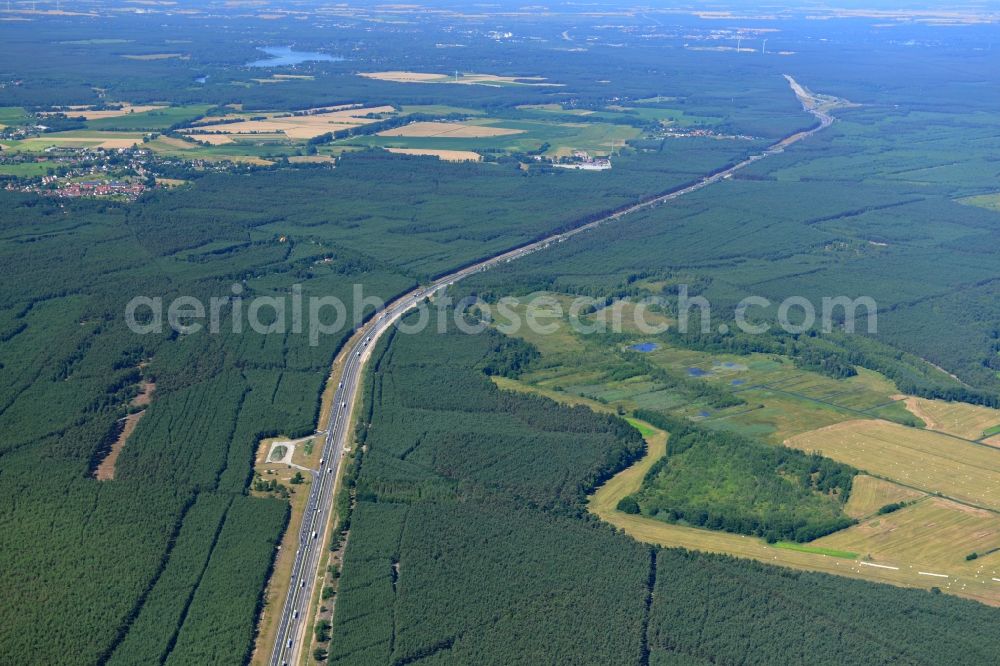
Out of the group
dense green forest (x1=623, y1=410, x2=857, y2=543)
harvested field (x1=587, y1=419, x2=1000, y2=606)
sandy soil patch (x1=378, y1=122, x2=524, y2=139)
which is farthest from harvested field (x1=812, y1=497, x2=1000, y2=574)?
sandy soil patch (x1=378, y1=122, x2=524, y2=139)

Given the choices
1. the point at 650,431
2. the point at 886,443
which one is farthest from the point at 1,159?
the point at 886,443

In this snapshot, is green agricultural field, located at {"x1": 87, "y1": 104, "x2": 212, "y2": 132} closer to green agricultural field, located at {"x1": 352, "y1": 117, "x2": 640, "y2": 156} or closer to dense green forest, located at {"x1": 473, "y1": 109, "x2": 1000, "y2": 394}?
green agricultural field, located at {"x1": 352, "y1": 117, "x2": 640, "y2": 156}

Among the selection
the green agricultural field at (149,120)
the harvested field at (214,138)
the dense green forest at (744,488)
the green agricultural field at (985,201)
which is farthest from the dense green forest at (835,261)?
the green agricultural field at (149,120)

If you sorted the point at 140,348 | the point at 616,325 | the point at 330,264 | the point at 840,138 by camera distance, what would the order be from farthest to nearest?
the point at 840,138, the point at 330,264, the point at 616,325, the point at 140,348

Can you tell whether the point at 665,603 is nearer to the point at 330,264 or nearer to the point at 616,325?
the point at 616,325

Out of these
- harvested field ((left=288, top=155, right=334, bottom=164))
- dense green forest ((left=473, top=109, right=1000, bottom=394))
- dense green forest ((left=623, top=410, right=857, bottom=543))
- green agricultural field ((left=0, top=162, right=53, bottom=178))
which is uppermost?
harvested field ((left=288, top=155, right=334, bottom=164))

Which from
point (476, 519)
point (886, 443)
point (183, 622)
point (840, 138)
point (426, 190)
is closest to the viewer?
point (183, 622)

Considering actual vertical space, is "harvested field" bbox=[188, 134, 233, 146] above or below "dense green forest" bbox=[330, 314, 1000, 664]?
above

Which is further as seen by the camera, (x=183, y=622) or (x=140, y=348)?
(x=140, y=348)
